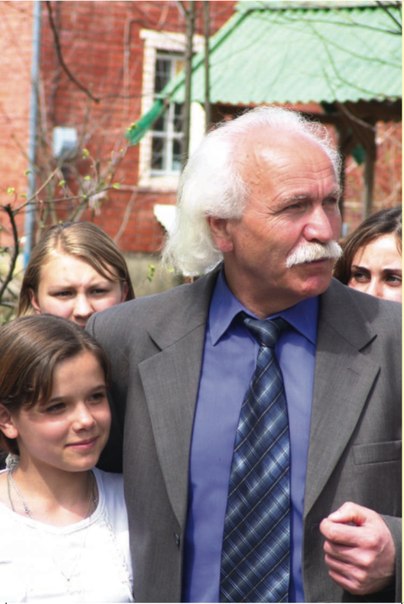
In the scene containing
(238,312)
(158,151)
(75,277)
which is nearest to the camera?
(238,312)

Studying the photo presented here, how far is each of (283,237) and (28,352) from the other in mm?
763

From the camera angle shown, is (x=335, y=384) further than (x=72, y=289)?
No

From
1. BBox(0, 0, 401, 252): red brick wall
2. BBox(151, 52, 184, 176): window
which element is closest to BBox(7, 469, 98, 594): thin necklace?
BBox(0, 0, 401, 252): red brick wall

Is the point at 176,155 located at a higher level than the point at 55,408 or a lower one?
lower

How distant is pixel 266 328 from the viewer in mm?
3049

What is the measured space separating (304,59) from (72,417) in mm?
8252

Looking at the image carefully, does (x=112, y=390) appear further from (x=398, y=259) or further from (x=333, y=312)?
(x=398, y=259)

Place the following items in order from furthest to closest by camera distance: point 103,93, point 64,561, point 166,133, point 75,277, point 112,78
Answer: point 166,133, point 112,78, point 103,93, point 75,277, point 64,561

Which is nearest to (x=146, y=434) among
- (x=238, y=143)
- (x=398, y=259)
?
(x=238, y=143)

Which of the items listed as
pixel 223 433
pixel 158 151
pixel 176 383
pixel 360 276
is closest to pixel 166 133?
pixel 158 151

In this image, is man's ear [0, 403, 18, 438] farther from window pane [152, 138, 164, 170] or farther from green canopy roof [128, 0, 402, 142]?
window pane [152, 138, 164, 170]

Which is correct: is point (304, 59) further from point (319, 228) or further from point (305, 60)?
point (319, 228)

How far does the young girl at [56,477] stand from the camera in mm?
2969

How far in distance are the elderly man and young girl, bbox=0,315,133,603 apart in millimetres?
98
